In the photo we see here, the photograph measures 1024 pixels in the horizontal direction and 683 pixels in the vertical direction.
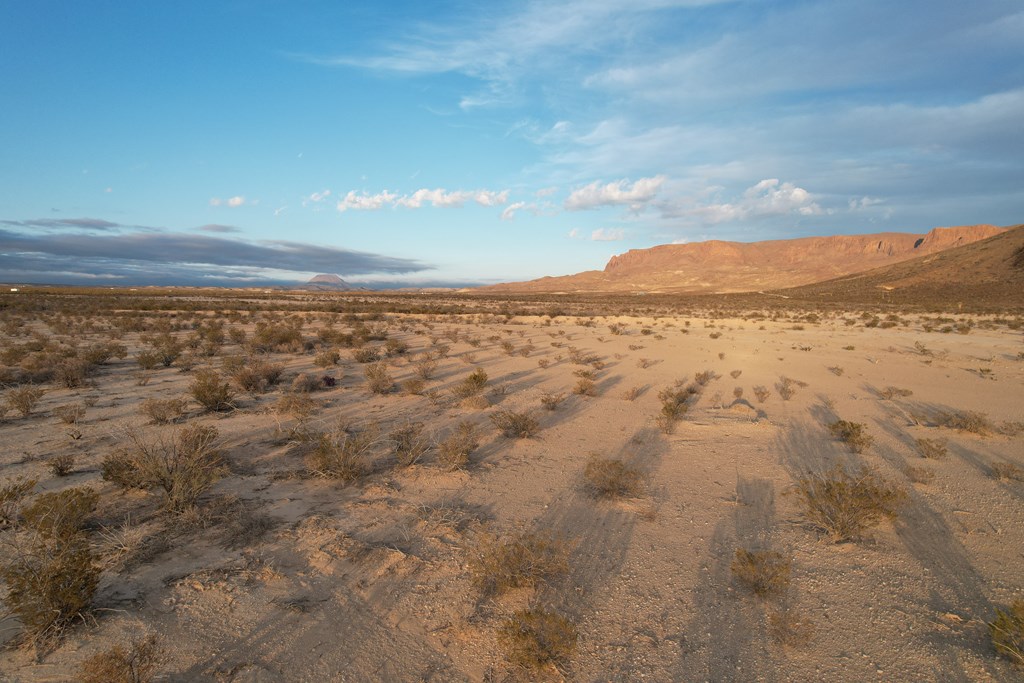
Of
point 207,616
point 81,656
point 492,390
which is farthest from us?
point 492,390

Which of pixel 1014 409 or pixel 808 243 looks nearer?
pixel 1014 409

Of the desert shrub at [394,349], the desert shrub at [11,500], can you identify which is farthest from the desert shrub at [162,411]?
the desert shrub at [394,349]

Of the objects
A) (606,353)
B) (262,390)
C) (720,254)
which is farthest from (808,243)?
(262,390)

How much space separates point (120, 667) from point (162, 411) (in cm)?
667

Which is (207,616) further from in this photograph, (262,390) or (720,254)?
(720,254)

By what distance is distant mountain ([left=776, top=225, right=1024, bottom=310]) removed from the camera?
172 feet

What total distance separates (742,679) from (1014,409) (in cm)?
1164

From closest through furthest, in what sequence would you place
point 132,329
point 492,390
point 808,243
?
point 492,390, point 132,329, point 808,243

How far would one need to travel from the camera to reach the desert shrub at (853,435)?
298 inches

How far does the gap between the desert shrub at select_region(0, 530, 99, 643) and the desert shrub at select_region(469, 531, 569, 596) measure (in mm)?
2927

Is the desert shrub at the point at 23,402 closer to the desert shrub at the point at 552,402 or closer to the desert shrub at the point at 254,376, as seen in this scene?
the desert shrub at the point at 254,376

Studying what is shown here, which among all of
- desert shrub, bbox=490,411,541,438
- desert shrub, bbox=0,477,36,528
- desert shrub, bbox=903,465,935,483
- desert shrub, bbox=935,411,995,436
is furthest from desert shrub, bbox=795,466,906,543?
desert shrub, bbox=0,477,36,528

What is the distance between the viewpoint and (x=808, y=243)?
589ft

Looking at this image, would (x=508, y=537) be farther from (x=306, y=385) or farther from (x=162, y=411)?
(x=306, y=385)
